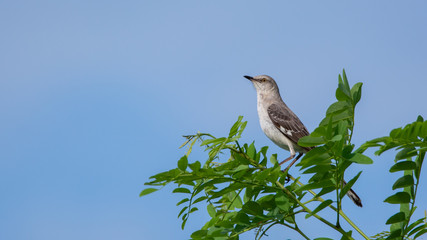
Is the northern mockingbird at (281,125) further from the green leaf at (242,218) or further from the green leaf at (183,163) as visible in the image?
the green leaf at (183,163)

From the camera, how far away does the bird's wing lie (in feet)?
29.9

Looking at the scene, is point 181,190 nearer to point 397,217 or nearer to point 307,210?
point 307,210

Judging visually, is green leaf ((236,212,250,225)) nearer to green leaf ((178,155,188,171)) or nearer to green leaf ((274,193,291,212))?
green leaf ((274,193,291,212))

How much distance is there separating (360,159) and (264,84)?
7976 mm

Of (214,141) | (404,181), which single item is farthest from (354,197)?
(214,141)

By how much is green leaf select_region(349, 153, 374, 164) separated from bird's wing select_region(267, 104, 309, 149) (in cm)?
575

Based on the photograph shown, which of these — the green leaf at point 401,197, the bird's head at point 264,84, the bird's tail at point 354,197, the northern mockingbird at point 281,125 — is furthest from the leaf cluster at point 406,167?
the bird's head at point 264,84

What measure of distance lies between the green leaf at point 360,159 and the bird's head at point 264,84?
767 cm

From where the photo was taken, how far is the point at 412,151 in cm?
305

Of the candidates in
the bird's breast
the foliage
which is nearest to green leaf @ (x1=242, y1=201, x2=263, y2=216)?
the foliage

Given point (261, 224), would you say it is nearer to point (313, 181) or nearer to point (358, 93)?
point (313, 181)

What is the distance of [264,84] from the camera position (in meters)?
11.0

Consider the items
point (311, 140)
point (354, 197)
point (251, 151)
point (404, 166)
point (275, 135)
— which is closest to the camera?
point (311, 140)

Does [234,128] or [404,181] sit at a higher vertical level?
[234,128]
